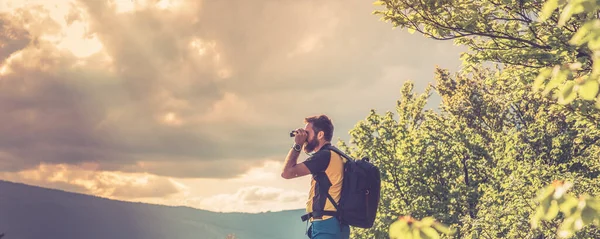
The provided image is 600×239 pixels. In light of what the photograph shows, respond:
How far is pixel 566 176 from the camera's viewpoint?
1627 centimetres

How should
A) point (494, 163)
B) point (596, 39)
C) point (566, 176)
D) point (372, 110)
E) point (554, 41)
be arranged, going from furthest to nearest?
point (372, 110) → point (494, 163) → point (566, 176) → point (554, 41) → point (596, 39)

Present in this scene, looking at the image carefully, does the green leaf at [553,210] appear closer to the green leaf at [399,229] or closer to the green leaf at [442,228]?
the green leaf at [442,228]

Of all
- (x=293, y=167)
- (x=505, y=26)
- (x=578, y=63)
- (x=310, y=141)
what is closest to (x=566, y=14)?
(x=578, y=63)

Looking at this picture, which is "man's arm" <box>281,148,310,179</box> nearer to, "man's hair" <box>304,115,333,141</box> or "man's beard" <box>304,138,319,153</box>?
"man's beard" <box>304,138,319,153</box>

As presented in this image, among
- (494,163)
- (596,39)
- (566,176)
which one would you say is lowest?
(596,39)

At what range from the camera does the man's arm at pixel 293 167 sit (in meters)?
6.07

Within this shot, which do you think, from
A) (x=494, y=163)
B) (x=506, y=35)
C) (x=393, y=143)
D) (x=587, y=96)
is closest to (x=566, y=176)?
(x=506, y=35)

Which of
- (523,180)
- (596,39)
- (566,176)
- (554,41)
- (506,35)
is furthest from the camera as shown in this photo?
(523,180)

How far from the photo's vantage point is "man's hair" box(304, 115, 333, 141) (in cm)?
640

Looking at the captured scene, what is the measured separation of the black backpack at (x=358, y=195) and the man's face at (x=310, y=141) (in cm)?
24

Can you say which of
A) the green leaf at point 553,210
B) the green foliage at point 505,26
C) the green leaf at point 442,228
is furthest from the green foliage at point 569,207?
the green foliage at point 505,26

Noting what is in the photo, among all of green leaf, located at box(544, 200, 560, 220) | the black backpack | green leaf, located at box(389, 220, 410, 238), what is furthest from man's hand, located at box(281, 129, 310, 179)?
green leaf, located at box(544, 200, 560, 220)

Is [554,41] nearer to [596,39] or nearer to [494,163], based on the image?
[596,39]

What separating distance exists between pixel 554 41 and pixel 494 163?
49.5ft
